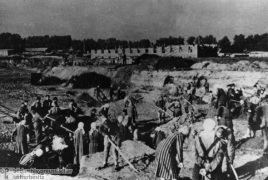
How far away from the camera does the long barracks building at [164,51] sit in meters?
7.22

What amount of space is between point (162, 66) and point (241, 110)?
2463mm

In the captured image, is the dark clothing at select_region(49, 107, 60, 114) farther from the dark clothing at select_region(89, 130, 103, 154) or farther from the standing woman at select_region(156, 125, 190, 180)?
the standing woman at select_region(156, 125, 190, 180)

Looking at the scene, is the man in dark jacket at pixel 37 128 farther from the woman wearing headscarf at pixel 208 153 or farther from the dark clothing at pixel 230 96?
the dark clothing at pixel 230 96

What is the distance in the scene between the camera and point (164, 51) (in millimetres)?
7438

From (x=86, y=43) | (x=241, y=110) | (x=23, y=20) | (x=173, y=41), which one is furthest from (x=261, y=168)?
(x=23, y=20)

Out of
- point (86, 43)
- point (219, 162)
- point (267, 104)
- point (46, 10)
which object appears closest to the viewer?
point (219, 162)

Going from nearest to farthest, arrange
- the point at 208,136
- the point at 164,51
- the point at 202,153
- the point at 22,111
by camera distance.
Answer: the point at 202,153
the point at 208,136
the point at 22,111
the point at 164,51

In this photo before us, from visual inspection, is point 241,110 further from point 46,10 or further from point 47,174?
point 46,10

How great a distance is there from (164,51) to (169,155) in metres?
3.89

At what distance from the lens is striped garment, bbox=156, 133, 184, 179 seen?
13.4 feet

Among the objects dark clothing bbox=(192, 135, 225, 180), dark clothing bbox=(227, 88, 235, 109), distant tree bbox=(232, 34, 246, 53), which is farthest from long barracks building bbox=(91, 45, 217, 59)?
dark clothing bbox=(192, 135, 225, 180)

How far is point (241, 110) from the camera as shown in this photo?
662 centimetres

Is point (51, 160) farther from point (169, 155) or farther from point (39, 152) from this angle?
point (169, 155)

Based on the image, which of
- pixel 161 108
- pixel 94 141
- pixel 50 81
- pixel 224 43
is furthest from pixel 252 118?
pixel 50 81
